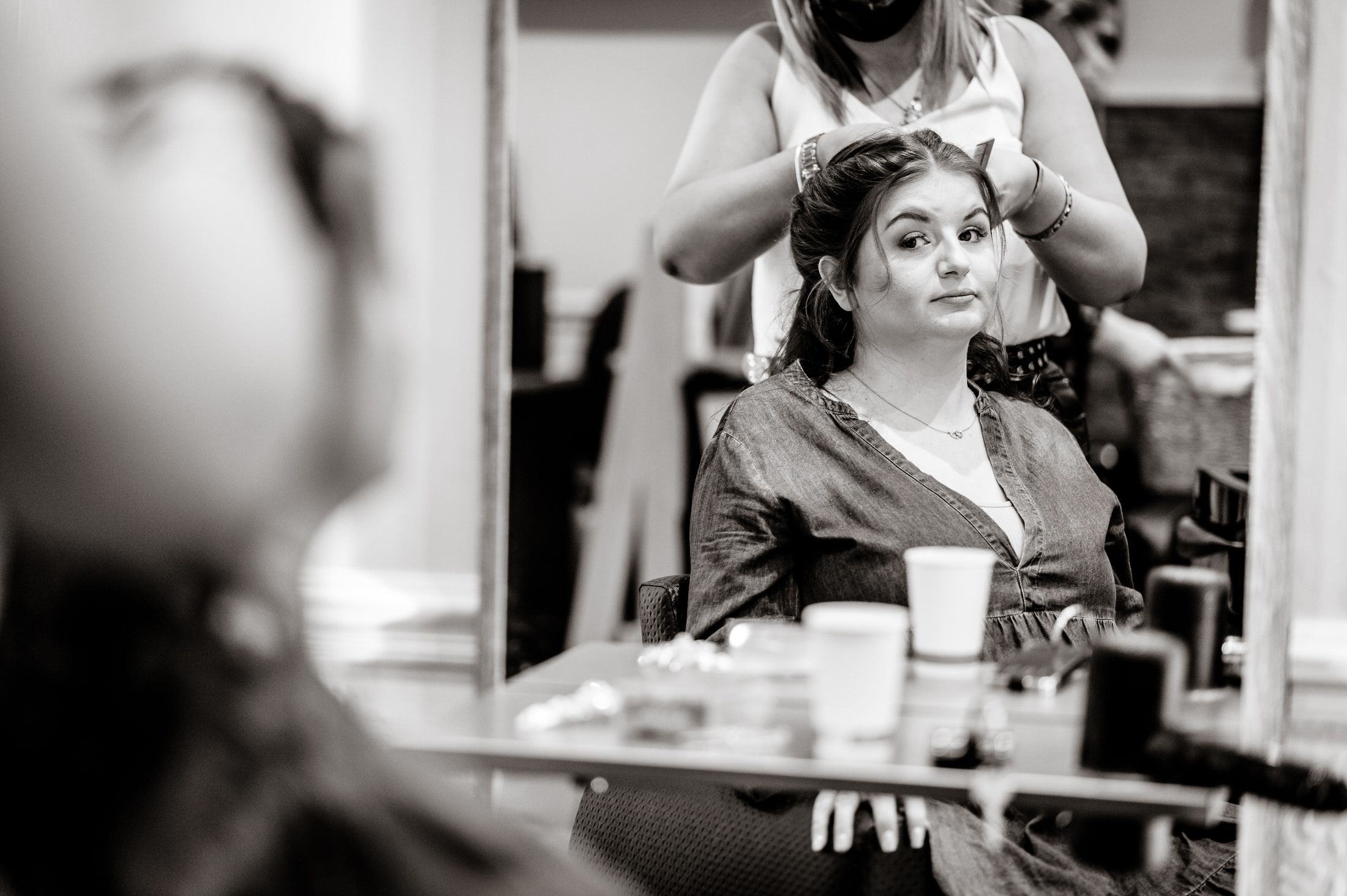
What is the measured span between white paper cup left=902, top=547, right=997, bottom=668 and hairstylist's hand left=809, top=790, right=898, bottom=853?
228 mm

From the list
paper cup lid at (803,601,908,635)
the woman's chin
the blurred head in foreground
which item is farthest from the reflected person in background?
the woman's chin

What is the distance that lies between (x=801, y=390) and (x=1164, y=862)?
2.42 ft

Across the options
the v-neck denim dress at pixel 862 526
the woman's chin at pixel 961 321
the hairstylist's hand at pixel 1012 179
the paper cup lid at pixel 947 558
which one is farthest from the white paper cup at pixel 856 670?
the hairstylist's hand at pixel 1012 179

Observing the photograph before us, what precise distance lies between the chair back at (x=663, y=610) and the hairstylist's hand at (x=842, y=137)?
1.95ft

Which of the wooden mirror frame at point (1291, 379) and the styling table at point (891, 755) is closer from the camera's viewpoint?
the styling table at point (891, 755)

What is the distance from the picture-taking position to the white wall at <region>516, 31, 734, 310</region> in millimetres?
1833

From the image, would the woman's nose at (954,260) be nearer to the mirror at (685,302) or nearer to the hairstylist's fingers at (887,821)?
the mirror at (685,302)

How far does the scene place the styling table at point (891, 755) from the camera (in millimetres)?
1027

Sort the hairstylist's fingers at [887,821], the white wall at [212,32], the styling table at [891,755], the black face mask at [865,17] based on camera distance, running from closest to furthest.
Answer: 1. the styling table at [891,755]
2. the hairstylist's fingers at [887,821]
3. the black face mask at [865,17]
4. the white wall at [212,32]

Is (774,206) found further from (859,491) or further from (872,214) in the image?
(859,491)

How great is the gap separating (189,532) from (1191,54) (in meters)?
1.50

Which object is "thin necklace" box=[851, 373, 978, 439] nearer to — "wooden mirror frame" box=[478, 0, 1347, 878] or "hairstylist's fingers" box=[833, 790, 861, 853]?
"wooden mirror frame" box=[478, 0, 1347, 878]

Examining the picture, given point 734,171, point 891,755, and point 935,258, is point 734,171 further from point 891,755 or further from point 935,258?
point 891,755

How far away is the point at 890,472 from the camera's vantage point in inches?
63.9
